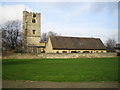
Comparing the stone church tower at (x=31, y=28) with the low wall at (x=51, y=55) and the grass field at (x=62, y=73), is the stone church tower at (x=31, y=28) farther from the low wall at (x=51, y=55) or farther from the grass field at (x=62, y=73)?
the grass field at (x=62, y=73)

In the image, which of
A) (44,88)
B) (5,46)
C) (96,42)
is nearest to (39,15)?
(5,46)

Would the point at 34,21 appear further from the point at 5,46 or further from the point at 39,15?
the point at 5,46

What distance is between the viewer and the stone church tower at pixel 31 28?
58906mm

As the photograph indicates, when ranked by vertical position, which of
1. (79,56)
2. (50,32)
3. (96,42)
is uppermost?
(50,32)

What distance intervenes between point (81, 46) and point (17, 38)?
67.8 feet

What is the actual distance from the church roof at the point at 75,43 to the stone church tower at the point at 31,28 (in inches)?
258

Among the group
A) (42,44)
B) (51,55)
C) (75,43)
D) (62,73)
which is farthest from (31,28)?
(62,73)

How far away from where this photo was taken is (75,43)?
59812 mm

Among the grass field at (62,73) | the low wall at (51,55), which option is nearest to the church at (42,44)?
the low wall at (51,55)

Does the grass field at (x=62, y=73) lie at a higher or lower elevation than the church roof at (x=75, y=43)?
lower

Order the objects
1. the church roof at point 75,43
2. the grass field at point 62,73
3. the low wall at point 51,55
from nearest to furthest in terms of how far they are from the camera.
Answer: the grass field at point 62,73 → the low wall at point 51,55 → the church roof at point 75,43

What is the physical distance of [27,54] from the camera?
40.5 m

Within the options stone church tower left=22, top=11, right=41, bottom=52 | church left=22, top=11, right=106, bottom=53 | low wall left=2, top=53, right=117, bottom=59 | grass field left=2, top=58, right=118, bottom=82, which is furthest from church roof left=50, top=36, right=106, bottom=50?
grass field left=2, top=58, right=118, bottom=82

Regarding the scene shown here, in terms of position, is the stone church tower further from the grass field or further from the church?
the grass field
